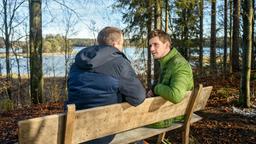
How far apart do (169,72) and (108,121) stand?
113cm

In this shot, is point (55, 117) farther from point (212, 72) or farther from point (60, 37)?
point (60, 37)

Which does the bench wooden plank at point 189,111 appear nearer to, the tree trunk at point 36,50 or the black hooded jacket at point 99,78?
the black hooded jacket at point 99,78

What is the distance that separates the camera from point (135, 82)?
3.88 m

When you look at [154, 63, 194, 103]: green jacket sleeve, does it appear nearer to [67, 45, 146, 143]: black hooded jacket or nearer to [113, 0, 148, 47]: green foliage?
[67, 45, 146, 143]: black hooded jacket

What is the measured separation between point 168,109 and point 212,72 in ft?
59.2

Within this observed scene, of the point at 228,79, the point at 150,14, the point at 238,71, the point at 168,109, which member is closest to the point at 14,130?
the point at 168,109

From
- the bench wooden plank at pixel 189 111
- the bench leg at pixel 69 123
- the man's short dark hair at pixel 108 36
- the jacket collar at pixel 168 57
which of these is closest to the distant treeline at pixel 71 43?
the bench wooden plank at pixel 189 111

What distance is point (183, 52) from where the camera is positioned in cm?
2342

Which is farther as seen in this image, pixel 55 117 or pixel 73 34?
pixel 73 34

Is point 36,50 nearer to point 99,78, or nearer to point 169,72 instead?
point 169,72

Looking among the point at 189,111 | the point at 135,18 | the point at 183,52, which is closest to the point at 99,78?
the point at 189,111

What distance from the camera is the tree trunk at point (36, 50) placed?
43.0 ft

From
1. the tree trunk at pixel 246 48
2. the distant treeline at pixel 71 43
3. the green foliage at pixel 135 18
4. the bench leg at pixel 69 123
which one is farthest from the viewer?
the distant treeline at pixel 71 43

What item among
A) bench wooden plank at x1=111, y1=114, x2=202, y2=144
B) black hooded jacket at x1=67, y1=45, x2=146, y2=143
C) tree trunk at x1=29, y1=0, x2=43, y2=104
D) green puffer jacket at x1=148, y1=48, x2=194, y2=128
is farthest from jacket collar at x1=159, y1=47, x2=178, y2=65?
tree trunk at x1=29, y1=0, x2=43, y2=104
